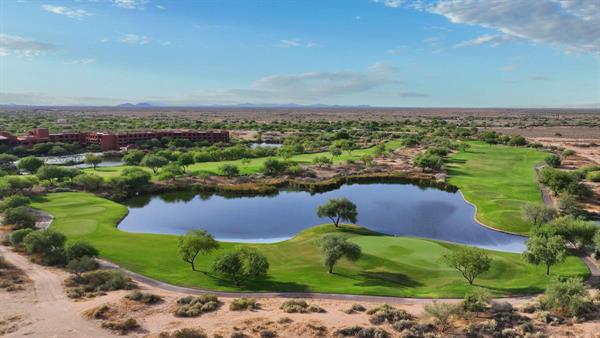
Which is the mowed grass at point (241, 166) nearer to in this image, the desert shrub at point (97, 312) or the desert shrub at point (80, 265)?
the desert shrub at point (80, 265)

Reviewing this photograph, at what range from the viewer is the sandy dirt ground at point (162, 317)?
1098 inches

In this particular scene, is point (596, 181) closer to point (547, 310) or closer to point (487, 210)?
point (487, 210)

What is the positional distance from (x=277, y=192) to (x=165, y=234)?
30048mm

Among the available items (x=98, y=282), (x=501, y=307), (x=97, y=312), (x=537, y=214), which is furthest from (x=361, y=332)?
(x=537, y=214)

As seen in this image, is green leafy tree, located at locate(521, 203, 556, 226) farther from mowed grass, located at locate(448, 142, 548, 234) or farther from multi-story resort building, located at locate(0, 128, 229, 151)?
multi-story resort building, located at locate(0, 128, 229, 151)

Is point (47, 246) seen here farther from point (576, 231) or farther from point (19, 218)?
point (576, 231)

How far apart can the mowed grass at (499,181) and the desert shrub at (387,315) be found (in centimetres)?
3182

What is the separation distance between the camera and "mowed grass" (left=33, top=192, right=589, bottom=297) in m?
35.9

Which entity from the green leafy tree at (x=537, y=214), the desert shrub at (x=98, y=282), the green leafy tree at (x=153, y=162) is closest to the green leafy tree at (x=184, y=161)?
the green leafy tree at (x=153, y=162)

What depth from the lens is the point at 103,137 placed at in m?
130

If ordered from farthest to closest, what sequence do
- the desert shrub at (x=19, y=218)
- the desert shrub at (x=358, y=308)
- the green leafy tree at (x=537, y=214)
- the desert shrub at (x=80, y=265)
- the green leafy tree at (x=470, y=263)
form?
the green leafy tree at (x=537, y=214) → the desert shrub at (x=19, y=218) → the desert shrub at (x=80, y=265) → the green leafy tree at (x=470, y=263) → the desert shrub at (x=358, y=308)

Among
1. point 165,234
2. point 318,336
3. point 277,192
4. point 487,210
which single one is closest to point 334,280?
point 318,336

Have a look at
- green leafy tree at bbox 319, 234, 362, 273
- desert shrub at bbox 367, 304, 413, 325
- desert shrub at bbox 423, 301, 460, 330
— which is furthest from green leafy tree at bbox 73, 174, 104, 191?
desert shrub at bbox 423, 301, 460, 330

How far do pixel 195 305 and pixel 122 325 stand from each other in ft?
17.2
